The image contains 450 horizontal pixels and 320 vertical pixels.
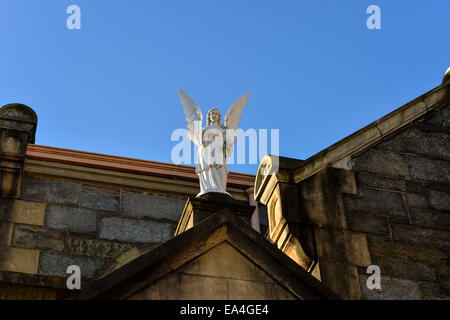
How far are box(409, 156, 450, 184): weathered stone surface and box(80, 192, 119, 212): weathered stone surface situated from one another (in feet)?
15.6

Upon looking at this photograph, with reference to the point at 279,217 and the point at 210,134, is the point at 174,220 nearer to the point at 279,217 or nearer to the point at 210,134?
the point at 210,134

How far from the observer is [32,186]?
11.4 metres

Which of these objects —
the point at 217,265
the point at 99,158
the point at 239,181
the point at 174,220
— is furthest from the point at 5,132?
the point at 217,265

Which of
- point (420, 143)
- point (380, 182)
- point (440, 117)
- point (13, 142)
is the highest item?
point (13, 142)

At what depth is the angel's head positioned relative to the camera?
33.6 feet

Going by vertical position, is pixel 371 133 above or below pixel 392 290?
above

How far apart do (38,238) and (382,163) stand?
190 inches

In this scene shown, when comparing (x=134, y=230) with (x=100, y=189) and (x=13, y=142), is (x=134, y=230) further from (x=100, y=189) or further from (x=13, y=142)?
(x=13, y=142)

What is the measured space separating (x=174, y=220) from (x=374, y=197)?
431 centimetres

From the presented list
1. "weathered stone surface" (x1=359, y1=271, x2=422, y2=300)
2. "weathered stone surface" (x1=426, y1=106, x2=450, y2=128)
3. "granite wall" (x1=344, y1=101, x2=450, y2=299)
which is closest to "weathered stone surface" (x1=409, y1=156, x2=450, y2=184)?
"granite wall" (x1=344, y1=101, x2=450, y2=299)

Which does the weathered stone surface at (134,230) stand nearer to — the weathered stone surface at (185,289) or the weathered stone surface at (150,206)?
the weathered stone surface at (150,206)

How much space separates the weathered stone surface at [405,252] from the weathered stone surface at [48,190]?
5.22 metres

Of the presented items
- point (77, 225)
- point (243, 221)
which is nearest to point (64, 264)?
point (77, 225)

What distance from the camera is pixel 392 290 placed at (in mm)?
7332
